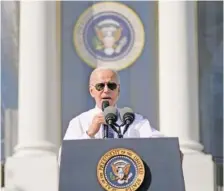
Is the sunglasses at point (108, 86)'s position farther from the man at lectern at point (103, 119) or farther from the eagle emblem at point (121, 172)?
the eagle emblem at point (121, 172)

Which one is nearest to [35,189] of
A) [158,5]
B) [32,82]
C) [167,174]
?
[32,82]

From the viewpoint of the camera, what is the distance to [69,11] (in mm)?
19547

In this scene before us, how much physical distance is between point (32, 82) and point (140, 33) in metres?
3.41

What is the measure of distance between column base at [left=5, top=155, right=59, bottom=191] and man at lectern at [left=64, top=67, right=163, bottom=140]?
10450 millimetres

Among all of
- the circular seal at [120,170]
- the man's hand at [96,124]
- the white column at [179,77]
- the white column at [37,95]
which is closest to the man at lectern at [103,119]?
the man's hand at [96,124]

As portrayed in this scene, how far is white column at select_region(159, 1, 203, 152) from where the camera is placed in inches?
690

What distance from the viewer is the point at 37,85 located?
57.1 ft

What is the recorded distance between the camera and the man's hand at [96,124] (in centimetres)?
536

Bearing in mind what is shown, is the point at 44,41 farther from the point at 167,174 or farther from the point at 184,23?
the point at 167,174

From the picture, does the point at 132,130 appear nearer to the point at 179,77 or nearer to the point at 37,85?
the point at 37,85

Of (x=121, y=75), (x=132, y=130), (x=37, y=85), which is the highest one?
(x=121, y=75)

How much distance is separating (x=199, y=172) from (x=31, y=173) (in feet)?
12.2

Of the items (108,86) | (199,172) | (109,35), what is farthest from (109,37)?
(108,86)

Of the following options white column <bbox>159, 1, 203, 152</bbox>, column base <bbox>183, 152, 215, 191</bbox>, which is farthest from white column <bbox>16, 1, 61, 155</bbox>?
column base <bbox>183, 152, 215, 191</bbox>
